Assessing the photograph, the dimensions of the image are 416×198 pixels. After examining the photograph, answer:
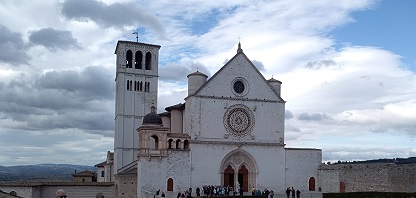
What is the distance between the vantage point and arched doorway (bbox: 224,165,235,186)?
45750 mm

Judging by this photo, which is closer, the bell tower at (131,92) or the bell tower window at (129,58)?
the bell tower at (131,92)

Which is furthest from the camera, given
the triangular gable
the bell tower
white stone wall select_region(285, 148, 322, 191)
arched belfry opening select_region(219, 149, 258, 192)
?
the bell tower

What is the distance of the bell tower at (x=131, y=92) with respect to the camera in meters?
52.7

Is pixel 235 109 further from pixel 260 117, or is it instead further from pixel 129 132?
pixel 129 132

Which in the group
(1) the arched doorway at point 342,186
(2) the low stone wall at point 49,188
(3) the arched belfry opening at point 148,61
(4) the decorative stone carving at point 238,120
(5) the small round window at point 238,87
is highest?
(3) the arched belfry opening at point 148,61

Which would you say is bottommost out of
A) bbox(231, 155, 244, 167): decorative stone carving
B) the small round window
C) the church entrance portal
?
the church entrance portal

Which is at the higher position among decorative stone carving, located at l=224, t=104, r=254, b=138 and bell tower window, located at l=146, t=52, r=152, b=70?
bell tower window, located at l=146, t=52, r=152, b=70

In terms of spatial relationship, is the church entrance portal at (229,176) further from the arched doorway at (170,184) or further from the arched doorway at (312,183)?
the arched doorway at (312,183)

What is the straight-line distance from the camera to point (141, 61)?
55.6m

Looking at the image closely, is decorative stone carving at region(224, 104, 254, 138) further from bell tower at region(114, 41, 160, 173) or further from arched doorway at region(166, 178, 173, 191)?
bell tower at region(114, 41, 160, 173)

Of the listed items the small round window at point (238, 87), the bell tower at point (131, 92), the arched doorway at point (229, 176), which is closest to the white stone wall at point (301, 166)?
the arched doorway at point (229, 176)

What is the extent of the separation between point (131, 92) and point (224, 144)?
14.0 metres

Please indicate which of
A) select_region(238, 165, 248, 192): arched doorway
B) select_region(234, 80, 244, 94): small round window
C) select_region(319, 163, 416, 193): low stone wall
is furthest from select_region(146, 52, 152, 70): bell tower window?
select_region(319, 163, 416, 193): low stone wall

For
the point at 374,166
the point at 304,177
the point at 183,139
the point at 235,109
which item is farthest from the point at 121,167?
the point at 374,166
